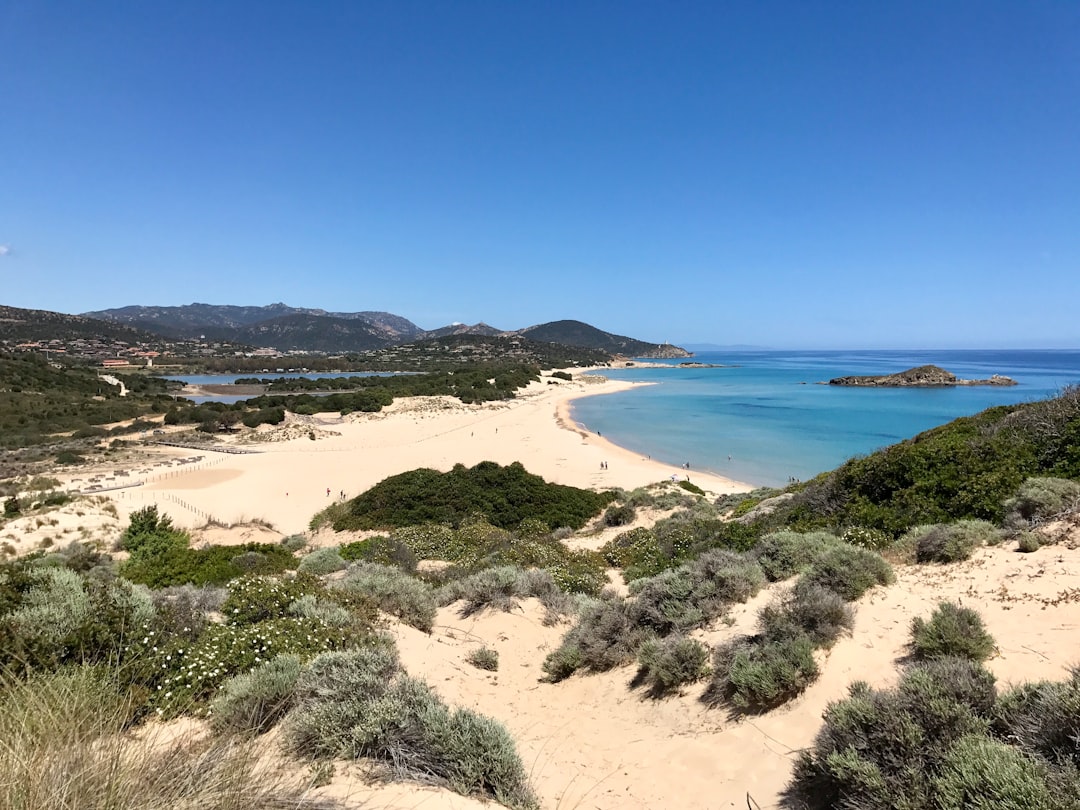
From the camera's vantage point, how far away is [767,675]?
4.24m

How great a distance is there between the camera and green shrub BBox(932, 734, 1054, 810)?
7.55 ft

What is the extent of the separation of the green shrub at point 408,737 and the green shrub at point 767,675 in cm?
191

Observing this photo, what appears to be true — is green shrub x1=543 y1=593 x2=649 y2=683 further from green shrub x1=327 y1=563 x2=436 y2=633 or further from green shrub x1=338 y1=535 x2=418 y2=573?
green shrub x1=338 y1=535 x2=418 y2=573

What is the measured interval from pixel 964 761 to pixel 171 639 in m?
5.66

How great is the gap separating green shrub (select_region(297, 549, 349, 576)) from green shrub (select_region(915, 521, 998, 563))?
29.6 feet

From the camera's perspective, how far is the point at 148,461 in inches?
1219

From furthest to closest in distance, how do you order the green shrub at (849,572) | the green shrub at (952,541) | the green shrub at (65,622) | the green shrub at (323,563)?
1. the green shrub at (323,563)
2. the green shrub at (952,541)
3. the green shrub at (849,572)
4. the green shrub at (65,622)

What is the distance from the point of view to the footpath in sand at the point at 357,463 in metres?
21.8

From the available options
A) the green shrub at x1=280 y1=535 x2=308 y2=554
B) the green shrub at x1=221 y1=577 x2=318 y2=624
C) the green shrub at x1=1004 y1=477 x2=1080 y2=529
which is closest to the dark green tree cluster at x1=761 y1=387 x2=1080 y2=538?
the green shrub at x1=1004 y1=477 x2=1080 y2=529

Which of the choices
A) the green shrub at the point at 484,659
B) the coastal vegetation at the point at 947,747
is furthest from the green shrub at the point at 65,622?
the coastal vegetation at the point at 947,747

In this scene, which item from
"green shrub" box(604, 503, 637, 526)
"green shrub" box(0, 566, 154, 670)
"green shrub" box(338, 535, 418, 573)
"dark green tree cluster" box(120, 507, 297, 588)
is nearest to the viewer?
"green shrub" box(0, 566, 154, 670)

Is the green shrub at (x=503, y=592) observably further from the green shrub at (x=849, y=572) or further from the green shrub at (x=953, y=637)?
the green shrub at (x=953, y=637)

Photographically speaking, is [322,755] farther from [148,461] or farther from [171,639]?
[148,461]

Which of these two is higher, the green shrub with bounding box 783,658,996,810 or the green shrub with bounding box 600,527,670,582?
the green shrub with bounding box 783,658,996,810
